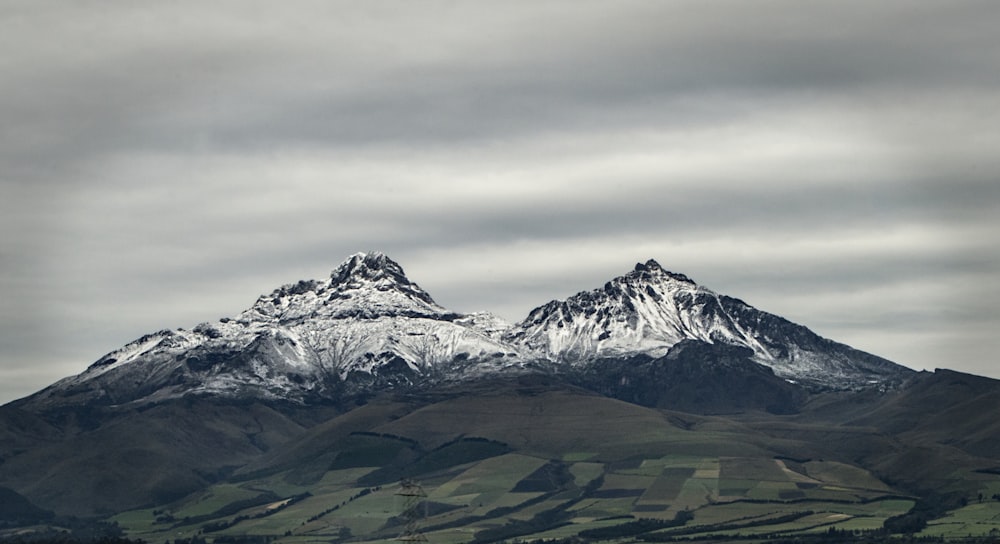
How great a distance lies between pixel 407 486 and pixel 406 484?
785 millimetres

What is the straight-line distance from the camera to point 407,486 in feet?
652

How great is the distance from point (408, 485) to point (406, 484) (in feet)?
2.27

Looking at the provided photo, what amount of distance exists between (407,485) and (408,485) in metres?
1.03

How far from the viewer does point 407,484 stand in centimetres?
19975

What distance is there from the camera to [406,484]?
199375mm

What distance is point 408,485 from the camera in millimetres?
198750

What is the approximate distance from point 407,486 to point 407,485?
44.4 inches

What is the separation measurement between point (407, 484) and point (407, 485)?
0.13m
